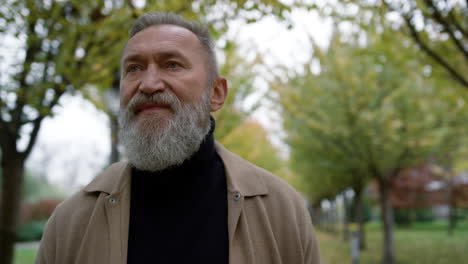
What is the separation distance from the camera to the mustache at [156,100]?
67.9 inches

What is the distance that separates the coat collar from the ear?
12.1 inches

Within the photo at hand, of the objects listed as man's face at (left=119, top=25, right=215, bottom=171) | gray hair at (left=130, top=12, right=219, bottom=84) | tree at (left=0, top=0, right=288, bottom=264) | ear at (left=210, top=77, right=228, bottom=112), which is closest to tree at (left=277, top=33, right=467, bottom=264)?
tree at (left=0, top=0, right=288, bottom=264)

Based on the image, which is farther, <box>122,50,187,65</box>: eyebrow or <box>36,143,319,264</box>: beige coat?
<box>122,50,187,65</box>: eyebrow

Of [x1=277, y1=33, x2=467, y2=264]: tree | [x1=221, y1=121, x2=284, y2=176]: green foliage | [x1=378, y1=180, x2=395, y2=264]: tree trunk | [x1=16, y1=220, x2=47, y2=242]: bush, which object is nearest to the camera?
[x1=277, y1=33, x2=467, y2=264]: tree

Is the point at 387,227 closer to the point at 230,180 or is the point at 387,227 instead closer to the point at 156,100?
the point at 230,180

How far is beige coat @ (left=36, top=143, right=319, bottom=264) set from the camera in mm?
1575

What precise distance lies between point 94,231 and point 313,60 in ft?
29.6

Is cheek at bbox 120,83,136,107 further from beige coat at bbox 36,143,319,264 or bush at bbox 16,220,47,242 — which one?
bush at bbox 16,220,47,242

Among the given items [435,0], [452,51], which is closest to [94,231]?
[435,0]

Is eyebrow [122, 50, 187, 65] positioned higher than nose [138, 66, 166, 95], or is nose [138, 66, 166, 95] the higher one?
eyebrow [122, 50, 187, 65]

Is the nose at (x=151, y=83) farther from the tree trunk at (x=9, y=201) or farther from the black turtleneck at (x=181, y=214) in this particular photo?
the tree trunk at (x=9, y=201)

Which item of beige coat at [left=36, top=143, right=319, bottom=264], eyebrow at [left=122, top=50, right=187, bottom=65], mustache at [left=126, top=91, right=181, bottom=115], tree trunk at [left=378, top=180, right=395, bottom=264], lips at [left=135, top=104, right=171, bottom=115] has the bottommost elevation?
tree trunk at [left=378, top=180, right=395, bottom=264]

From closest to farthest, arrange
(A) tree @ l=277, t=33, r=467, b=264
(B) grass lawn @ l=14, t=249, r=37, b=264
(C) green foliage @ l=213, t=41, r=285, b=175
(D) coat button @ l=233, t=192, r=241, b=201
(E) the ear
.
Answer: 1. (D) coat button @ l=233, t=192, r=241, b=201
2. (E) the ear
3. (C) green foliage @ l=213, t=41, r=285, b=175
4. (A) tree @ l=277, t=33, r=467, b=264
5. (B) grass lawn @ l=14, t=249, r=37, b=264

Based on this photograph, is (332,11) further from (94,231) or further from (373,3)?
(94,231)
